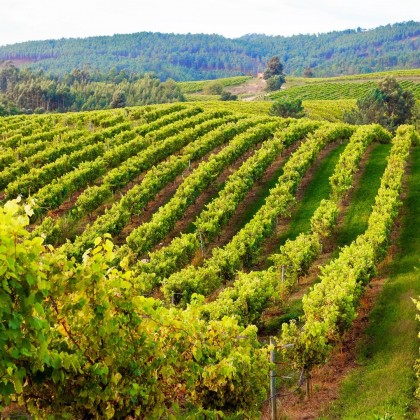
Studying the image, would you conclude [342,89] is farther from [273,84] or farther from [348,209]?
[348,209]

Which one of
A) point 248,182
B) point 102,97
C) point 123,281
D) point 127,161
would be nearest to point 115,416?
point 123,281

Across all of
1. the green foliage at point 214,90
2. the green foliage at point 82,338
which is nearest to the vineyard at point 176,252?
the green foliage at point 82,338

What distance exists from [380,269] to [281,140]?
2803 cm

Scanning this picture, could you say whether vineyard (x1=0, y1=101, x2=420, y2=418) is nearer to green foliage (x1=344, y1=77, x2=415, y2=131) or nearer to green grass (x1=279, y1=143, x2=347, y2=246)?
green grass (x1=279, y1=143, x2=347, y2=246)

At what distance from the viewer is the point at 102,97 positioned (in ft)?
519

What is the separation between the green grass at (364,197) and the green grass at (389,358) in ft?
16.5

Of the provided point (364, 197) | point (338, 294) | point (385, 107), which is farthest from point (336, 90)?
point (338, 294)

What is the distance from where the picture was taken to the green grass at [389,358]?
19.4 meters

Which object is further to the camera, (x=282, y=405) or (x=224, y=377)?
(x=282, y=405)

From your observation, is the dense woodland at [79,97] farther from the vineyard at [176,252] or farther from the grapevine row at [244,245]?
the grapevine row at [244,245]

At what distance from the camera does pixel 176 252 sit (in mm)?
33156

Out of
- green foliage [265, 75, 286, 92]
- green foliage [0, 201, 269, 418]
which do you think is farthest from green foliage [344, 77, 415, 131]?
green foliage [265, 75, 286, 92]

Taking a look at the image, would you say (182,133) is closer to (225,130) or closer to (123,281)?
(225,130)

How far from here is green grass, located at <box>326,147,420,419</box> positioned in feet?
63.6
